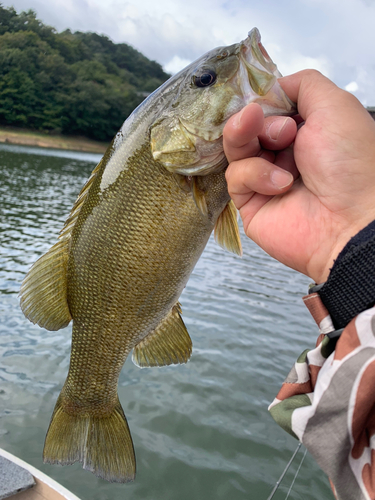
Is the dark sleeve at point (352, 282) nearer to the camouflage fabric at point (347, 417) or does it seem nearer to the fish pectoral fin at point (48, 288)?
the camouflage fabric at point (347, 417)

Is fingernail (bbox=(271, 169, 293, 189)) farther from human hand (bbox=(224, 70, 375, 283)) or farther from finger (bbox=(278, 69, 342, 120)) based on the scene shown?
finger (bbox=(278, 69, 342, 120))

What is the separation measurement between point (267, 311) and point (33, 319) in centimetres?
683

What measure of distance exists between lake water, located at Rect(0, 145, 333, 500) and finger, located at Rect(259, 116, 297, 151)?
11.8 feet

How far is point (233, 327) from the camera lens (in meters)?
7.43

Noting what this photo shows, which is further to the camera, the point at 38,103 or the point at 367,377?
the point at 38,103

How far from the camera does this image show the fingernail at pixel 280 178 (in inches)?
62.5

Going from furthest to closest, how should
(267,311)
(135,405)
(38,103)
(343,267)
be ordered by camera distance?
1. (38,103)
2. (267,311)
3. (135,405)
4. (343,267)

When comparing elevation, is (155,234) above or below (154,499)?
above

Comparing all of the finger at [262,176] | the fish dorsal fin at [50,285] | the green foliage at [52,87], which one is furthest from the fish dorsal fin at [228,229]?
the green foliage at [52,87]

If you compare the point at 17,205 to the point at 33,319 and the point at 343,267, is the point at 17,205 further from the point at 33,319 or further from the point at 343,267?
the point at 343,267

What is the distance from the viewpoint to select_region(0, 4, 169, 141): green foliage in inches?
2530

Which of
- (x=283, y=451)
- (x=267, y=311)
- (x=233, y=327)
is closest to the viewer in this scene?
(x=283, y=451)

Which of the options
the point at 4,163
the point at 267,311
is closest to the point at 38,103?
the point at 4,163

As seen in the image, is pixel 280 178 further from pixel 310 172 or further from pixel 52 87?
pixel 52 87
